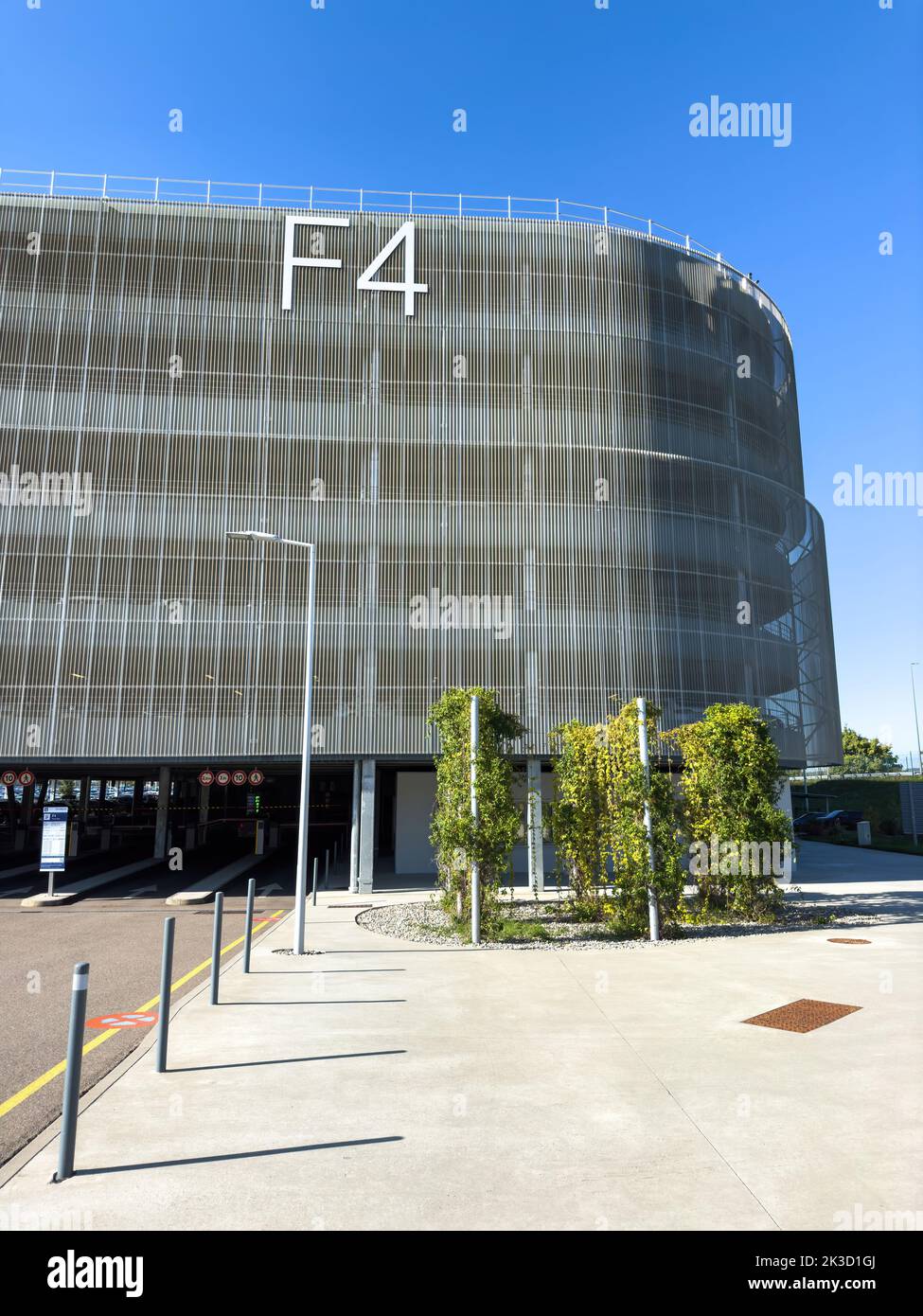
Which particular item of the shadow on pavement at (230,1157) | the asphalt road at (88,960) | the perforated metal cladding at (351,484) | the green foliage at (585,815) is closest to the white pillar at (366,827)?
the perforated metal cladding at (351,484)

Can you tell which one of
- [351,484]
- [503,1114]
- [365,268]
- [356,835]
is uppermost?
[365,268]

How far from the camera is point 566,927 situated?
703 inches

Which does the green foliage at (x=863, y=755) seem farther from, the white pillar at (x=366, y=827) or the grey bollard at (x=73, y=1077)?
the grey bollard at (x=73, y=1077)

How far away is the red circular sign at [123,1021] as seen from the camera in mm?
9211

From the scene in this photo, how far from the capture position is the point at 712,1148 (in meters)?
5.64

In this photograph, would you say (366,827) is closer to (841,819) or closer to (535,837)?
(535,837)

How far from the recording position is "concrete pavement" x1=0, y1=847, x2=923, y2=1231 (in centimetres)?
480

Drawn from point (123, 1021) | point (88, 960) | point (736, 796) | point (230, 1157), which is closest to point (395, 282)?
point (736, 796)

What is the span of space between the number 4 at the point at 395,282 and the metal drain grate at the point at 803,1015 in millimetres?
26356

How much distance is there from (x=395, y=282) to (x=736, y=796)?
22.4 m
